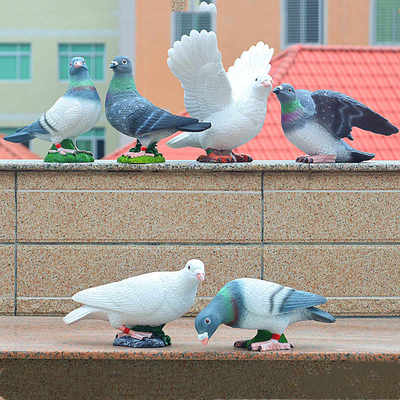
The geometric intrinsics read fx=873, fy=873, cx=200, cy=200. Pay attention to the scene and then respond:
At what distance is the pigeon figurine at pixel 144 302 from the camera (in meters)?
3.89

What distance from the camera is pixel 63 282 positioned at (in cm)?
472

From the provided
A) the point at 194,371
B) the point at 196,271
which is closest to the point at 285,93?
the point at 196,271

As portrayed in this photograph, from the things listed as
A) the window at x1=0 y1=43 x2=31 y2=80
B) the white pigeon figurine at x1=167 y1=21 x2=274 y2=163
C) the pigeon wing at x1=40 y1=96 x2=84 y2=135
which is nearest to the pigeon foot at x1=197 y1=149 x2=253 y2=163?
the white pigeon figurine at x1=167 y1=21 x2=274 y2=163

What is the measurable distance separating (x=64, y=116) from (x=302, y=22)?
8.42 metres

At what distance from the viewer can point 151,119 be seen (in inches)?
182

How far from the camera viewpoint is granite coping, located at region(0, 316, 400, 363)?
387 cm

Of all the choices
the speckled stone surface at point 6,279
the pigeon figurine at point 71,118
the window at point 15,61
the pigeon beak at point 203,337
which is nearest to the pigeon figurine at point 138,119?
the pigeon figurine at point 71,118

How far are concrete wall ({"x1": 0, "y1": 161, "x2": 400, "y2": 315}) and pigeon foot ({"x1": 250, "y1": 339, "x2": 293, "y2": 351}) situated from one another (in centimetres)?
82

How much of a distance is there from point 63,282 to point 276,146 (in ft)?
13.7

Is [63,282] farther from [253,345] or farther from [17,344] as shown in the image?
[253,345]

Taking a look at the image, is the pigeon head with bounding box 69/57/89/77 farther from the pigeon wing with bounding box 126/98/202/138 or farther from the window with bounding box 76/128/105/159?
the window with bounding box 76/128/105/159

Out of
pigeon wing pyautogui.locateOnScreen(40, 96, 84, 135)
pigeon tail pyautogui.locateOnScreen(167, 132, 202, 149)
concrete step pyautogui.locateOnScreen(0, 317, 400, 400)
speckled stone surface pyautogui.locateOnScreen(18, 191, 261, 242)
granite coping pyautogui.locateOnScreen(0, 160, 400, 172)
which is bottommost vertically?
concrete step pyautogui.locateOnScreen(0, 317, 400, 400)

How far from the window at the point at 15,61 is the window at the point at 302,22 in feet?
16.3

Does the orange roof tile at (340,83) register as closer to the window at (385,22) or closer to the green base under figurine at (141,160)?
the window at (385,22)
